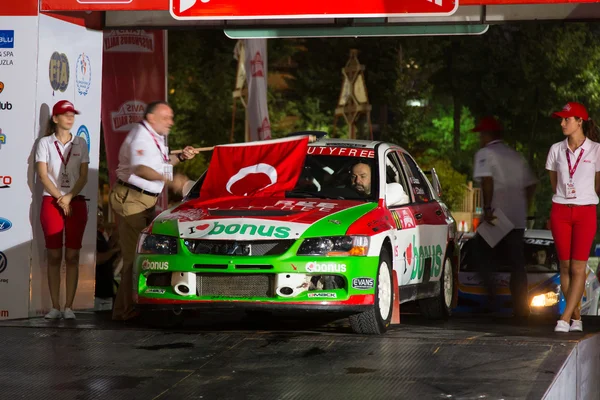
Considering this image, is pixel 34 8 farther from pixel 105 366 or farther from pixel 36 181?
pixel 105 366

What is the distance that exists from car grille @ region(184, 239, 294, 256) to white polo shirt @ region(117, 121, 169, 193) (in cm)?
161

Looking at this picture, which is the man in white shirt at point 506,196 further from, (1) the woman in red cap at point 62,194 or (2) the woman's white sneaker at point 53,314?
(2) the woman's white sneaker at point 53,314

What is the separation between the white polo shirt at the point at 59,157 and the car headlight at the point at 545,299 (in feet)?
18.5

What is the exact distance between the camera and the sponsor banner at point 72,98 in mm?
11594

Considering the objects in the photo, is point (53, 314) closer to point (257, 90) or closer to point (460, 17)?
point (460, 17)

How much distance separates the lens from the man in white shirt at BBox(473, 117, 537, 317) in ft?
41.4

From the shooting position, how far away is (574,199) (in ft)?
33.9

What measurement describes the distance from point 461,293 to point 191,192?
16.1 feet

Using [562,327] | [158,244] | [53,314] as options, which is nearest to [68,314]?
[53,314]

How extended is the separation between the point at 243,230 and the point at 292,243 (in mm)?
391

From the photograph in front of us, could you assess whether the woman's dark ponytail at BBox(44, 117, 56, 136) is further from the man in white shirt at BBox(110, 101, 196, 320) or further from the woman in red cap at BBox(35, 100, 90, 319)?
the man in white shirt at BBox(110, 101, 196, 320)

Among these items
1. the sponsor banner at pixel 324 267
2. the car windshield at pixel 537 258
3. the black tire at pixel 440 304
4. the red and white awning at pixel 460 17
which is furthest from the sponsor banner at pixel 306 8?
the car windshield at pixel 537 258

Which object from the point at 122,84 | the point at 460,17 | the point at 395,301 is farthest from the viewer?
the point at 122,84

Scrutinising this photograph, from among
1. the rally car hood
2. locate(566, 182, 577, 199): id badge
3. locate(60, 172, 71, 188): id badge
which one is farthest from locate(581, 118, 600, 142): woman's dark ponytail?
locate(60, 172, 71, 188): id badge
